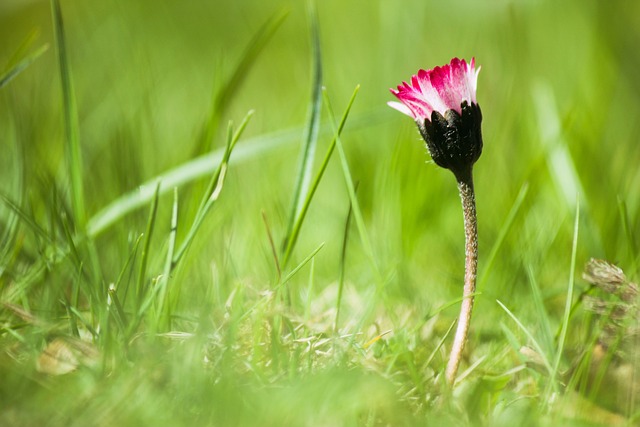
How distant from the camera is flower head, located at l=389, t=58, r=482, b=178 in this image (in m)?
1.08

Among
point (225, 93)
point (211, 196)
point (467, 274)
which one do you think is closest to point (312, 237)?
point (225, 93)

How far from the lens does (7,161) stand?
2.07 metres

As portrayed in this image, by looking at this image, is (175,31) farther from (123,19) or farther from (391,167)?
(391,167)

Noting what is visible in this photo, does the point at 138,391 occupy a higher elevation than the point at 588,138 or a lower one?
lower

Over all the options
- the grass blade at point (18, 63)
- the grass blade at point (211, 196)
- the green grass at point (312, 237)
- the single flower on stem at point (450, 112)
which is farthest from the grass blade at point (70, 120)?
the single flower on stem at point (450, 112)

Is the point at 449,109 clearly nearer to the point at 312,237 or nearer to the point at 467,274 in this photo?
the point at 467,274

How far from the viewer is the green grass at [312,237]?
3.59ft

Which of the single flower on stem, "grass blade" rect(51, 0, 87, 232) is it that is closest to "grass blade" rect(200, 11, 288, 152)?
"grass blade" rect(51, 0, 87, 232)

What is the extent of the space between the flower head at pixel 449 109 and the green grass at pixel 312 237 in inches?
9.8

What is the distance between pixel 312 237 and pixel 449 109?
2.96 feet

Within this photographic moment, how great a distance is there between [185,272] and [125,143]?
619 mm

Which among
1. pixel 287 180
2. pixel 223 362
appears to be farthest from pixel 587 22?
pixel 223 362

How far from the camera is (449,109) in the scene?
109 cm

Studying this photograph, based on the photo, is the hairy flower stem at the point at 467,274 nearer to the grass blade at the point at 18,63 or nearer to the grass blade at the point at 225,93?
the grass blade at the point at 225,93
